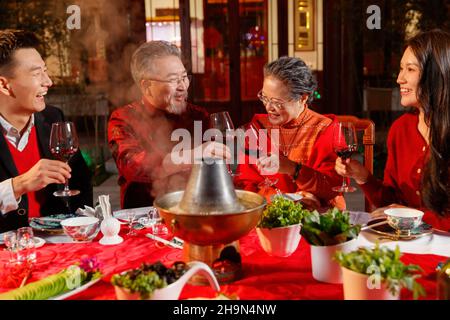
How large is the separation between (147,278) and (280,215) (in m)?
0.66

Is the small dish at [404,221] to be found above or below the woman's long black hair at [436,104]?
below

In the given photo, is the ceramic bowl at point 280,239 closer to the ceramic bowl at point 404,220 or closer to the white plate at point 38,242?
the ceramic bowl at point 404,220

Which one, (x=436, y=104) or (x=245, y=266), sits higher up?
(x=436, y=104)

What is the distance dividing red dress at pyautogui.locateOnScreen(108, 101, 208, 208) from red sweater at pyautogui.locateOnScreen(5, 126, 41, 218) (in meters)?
0.45

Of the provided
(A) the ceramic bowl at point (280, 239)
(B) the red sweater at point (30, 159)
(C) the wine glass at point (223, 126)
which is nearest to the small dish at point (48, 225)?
(B) the red sweater at point (30, 159)

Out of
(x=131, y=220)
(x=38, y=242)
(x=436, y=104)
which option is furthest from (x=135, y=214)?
(x=436, y=104)

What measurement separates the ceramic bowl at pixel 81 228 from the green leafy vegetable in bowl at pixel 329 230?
0.90 metres

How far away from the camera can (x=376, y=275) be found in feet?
4.90

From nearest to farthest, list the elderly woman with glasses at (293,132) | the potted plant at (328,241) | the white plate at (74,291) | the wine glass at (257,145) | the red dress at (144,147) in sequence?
the white plate at (74,291) < the potted plant at (328,241) < the wine glass at (257,145) < the elderly woman with glasses at (293,132) < the red dress at (144,147)

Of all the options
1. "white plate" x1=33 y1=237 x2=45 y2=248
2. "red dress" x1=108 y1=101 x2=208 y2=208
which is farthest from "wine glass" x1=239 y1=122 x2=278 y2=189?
"white plate" x1=33 y1=237 x2=45 y2=248

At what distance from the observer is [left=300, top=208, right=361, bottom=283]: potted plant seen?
1747 millimetres

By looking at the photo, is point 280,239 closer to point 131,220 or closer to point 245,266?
point 245,266

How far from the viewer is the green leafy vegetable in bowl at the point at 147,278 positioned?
1.49 meters

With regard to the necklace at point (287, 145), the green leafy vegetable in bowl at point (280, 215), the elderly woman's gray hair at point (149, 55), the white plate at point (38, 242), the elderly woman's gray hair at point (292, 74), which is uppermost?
the elderly woman's gray hair at point (149, 55)
